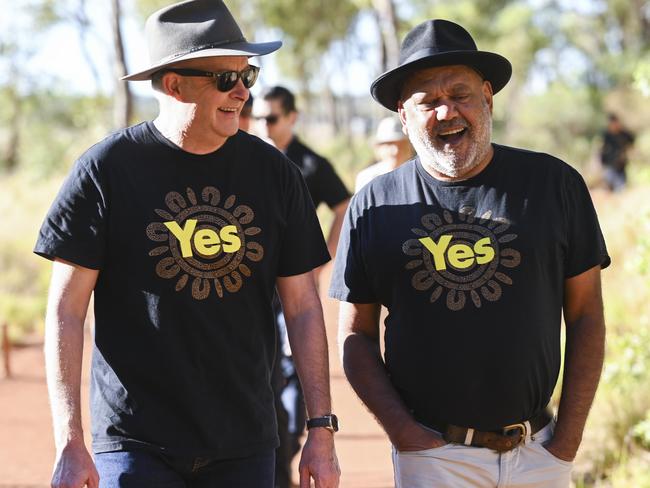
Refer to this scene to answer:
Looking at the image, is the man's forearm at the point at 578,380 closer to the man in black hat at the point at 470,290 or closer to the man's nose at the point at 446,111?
the man in black hat at the point at 470,290

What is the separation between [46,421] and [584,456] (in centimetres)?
471

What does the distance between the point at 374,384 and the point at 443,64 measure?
1.11 meters

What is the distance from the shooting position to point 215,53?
135 inches

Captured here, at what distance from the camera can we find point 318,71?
5781 centimetres

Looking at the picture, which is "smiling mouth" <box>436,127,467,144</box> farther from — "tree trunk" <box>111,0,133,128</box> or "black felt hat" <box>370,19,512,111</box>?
"tree trunk" <box>111,0,133,128</box>

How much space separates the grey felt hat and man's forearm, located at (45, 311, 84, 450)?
849 millimetres

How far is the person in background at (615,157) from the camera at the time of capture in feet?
68.4

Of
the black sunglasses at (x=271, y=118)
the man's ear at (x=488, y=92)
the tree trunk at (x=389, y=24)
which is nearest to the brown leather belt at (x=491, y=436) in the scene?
the man's ear at (x=488, y=92)

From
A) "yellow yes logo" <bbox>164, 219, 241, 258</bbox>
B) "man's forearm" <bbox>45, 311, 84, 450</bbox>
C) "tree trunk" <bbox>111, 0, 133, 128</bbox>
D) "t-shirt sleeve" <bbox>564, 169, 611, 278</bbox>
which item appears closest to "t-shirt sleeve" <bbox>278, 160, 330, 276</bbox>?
"yellow yes logo" <bbox>164, 219, 241, 258</bbox>

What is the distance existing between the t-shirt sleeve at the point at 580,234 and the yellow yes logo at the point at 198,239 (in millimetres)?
1119

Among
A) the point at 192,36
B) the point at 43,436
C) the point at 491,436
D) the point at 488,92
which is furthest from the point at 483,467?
the point at 43,436

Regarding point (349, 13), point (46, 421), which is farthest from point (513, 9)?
point (46, 421)

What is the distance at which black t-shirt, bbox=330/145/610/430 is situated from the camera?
11.2 feet

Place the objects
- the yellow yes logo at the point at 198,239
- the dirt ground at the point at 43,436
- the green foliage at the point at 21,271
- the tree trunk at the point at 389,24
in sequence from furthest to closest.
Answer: the tree trunk at the point at 389,24, the green foliage at the point at 21,271, the dirt ground at the point at 43,436, the yellow yes logo at the point at 198,239
